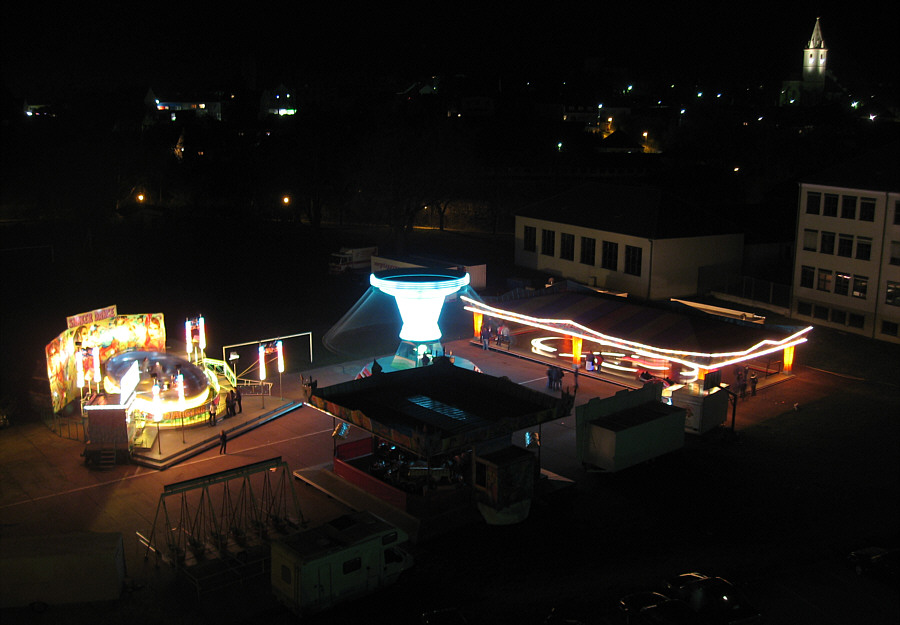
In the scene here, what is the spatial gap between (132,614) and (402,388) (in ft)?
30.7

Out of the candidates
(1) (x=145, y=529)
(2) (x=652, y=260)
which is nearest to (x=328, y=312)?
(2) (x=652, y=260)

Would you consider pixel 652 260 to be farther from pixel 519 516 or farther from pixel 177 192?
A: pixel 177 192

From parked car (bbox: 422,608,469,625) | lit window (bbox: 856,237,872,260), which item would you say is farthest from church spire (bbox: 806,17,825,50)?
parked car (bbox: 422,608,469,625)

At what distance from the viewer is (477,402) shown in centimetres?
2189

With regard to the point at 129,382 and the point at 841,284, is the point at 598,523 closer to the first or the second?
the point at 129,382

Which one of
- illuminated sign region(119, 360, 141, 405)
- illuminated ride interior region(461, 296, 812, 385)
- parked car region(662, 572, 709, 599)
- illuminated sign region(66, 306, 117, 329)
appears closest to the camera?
parked car region(662, 572, 709, 599)

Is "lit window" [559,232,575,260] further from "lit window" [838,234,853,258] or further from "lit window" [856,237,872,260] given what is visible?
"lit window" [856,237,872,260]

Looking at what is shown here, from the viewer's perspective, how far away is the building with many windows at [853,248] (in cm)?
3541

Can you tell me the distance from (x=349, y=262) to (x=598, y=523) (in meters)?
31.9

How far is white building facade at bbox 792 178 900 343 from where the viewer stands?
116 feet

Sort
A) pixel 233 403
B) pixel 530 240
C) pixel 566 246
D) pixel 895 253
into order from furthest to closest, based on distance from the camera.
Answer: pixel 530 240
pixel 566 246
pixel 895 253
pixel 233 403

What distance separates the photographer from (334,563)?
15.4 m

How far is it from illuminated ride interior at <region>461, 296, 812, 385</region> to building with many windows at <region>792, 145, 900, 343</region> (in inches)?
255

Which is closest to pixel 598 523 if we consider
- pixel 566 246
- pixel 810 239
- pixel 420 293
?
pixel 420 293
